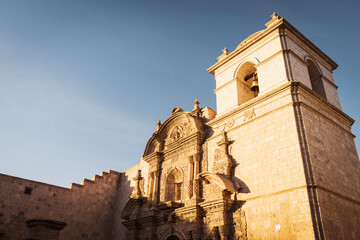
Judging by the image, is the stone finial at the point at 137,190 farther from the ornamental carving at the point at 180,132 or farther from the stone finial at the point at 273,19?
the stone finial at the point at 273,19

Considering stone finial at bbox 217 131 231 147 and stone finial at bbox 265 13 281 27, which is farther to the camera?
stone finial at bbox 265 13 281 27

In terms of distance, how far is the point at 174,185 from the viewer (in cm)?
1396

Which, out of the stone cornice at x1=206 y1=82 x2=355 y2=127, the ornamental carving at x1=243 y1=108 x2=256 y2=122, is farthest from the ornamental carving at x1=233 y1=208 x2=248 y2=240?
the stone cornice at x1=206 y1=82 x2=355 y2=127

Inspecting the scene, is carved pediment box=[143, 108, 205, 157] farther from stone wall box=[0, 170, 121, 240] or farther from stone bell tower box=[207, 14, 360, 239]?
stone wall box=[0, 170, 121, 240]

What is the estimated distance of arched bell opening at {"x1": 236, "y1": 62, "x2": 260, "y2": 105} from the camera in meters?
12.5

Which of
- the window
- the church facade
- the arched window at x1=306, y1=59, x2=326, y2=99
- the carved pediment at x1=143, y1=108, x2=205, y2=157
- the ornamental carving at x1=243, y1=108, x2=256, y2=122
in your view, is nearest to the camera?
the church facade

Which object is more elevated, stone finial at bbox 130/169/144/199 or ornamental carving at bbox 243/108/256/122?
ornamental carving at bbox 243/108/256/122

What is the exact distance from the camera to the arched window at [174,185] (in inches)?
532

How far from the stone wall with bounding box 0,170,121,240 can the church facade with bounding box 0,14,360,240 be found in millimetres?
53

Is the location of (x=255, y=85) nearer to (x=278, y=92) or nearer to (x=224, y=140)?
(x=278, y=92)

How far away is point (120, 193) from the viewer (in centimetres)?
1845

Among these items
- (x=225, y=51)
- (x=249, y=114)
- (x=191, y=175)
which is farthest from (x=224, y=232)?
(x=225, y=51)

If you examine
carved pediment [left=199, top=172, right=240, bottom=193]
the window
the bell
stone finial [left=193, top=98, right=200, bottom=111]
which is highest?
stone finial [left=193, top=98, right=200, bottom=111]

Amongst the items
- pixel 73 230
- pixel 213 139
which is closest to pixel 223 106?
pixel 213 139
